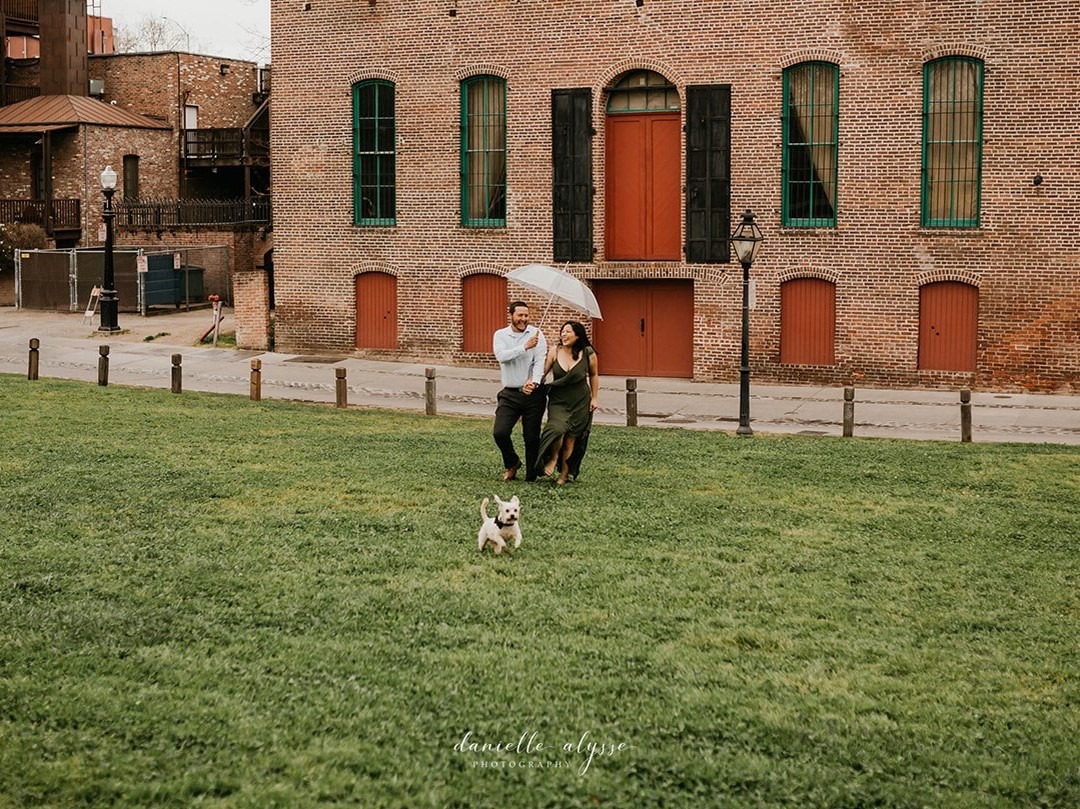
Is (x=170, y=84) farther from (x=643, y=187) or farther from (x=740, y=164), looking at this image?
(x=740, y=164)

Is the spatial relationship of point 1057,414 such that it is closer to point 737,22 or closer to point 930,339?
point 930,339

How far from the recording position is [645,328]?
1240 inches

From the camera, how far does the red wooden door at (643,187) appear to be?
3098 cm

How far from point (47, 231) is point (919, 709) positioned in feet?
143

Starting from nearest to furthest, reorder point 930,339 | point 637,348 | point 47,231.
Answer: point 930,339 → point 637,348 → point 47,231

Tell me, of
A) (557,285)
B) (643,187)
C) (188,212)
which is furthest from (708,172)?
(188,212)

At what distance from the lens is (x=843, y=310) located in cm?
2948

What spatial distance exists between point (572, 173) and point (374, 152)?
4.81 m

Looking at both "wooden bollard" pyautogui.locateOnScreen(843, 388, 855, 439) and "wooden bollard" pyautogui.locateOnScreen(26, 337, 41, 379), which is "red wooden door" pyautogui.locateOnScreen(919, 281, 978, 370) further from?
"wooden bollard" pyautogui.locateOnScreen(26, 337, 41, 379)

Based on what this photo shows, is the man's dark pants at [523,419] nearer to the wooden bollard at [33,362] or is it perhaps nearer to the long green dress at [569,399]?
the long green dress at [569,399]

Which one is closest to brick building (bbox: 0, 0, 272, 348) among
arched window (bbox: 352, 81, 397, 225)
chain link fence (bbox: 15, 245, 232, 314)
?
chain link fence (bbox: 15, 245, 232, 314)

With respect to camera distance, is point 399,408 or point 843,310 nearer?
point 399,408

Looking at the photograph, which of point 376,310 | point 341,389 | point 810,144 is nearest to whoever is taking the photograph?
point 341,389

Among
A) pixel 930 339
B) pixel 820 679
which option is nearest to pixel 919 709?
pixel 820 679
